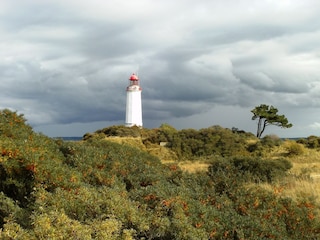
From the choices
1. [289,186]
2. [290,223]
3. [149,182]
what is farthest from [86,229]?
[289,186]

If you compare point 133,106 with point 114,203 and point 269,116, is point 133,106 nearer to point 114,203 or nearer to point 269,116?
point 269,116

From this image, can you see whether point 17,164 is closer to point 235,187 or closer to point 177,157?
point 235,187

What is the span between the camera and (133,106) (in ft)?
178

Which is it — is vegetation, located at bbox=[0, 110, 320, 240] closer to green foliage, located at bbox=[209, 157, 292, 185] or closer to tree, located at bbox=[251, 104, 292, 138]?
green foliage, located at bbox=[209, 157, 292, 185]

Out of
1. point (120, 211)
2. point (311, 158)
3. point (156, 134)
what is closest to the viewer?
point (120, 211)

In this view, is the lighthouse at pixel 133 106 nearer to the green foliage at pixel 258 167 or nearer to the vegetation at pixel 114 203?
the green foliage at pixel 258 167

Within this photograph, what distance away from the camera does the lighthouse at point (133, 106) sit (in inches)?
2136

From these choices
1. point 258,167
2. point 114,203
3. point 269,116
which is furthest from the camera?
point 269,116

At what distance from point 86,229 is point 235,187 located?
20.8ft

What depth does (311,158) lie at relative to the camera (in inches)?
1303

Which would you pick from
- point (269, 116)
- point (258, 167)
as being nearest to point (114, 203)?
point (258, 167)

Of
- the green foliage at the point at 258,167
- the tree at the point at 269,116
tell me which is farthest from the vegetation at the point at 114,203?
the tree at the point at 269,116

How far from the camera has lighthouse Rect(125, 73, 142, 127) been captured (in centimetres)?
5425

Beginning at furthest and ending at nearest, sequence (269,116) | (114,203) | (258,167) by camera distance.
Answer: (269,116) → (258,167) → (114,203)
